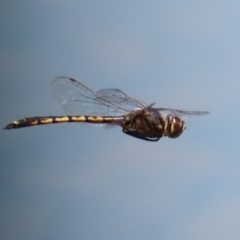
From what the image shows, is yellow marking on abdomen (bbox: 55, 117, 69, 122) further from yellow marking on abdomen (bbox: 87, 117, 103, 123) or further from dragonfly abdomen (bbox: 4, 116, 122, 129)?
yellow marking on abdomen (bbox: 87, 117, 103, 123)

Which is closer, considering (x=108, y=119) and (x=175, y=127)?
(x=175, y=127)

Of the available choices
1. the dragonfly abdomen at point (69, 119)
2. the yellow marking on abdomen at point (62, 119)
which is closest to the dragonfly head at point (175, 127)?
the dragonfly abdomen at point (69, 119)

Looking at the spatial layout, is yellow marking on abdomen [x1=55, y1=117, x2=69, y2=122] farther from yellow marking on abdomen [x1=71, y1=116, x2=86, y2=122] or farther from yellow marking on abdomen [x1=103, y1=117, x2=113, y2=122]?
yellow marking on abdomen [x1=103, y1=117, x2=113, y2=122]

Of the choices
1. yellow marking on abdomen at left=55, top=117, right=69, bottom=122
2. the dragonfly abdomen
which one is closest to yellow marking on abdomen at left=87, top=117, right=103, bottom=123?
the dragonfly abdomen

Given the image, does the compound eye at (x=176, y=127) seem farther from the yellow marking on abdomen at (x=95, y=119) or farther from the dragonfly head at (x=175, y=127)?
the yellow marking on abdomen at (x=95, y=119)

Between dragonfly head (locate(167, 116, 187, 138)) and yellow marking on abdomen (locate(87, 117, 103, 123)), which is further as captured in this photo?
yellow marking on abdomen (locate(87, 117, 103, 123))

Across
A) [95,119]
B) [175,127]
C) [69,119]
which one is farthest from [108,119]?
[175,127]

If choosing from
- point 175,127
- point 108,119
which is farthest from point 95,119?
point 175,127

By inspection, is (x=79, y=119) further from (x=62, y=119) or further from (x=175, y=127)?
(x=175, y=127)

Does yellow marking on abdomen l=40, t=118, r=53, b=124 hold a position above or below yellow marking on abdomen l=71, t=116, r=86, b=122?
below
